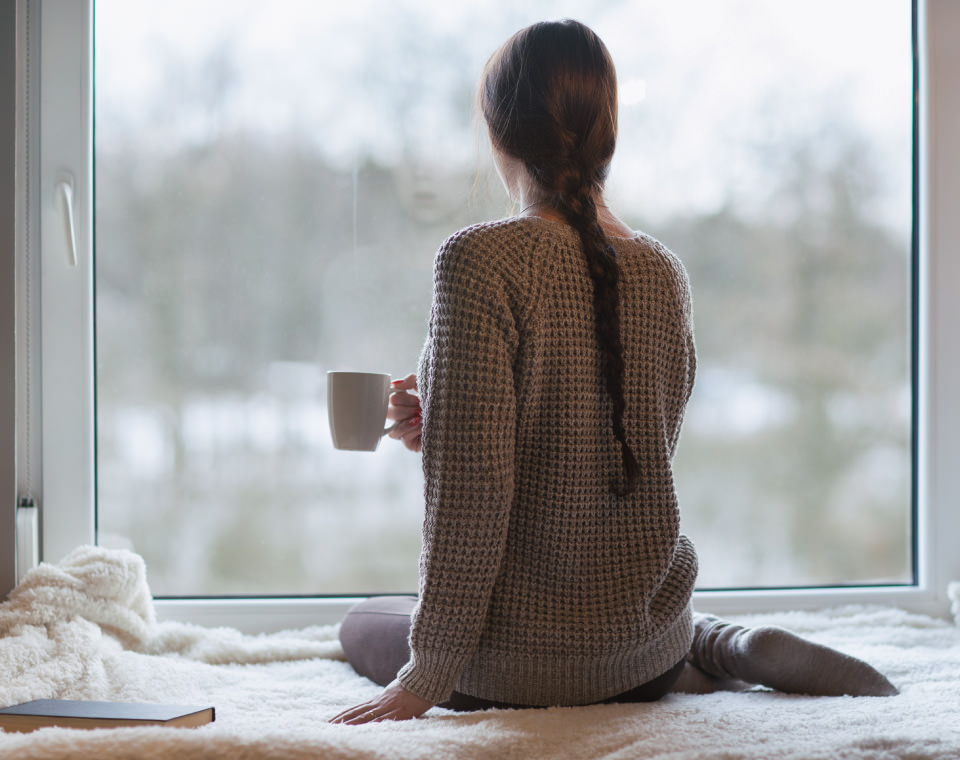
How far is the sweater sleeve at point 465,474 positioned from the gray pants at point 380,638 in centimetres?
19

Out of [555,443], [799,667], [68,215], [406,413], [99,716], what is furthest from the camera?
[68,215]

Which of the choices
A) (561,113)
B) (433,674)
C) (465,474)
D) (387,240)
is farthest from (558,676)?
(387,240)

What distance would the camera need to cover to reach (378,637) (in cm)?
118

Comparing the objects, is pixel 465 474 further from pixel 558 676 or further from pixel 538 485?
pixel 558 676

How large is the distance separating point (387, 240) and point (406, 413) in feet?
1.54

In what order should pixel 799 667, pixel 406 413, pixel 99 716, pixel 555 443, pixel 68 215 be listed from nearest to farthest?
pixel 99 716 → pixel 555 443 → pixel 799 667 → pixel 406 413 → pixel 68 215

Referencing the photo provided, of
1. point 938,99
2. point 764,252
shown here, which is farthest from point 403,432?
point 938,99

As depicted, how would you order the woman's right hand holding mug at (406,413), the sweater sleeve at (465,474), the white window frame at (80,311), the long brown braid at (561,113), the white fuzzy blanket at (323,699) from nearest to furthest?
the white fuzzy blanket at (323,699) < the sweater sleeve at (465,474) < the long brown braid at (561,113) < the woman's right hand holding mug at (406,413) < the white window frame at (80,311)

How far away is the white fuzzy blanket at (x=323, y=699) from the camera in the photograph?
694 mm

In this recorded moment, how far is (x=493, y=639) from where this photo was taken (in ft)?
3.02

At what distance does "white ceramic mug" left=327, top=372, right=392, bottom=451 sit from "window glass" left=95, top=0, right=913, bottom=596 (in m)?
0.45

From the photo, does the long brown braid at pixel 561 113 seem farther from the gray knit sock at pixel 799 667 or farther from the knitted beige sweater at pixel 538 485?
the gray knit sock at pixel 799 667

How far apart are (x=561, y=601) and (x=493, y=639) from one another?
87mm

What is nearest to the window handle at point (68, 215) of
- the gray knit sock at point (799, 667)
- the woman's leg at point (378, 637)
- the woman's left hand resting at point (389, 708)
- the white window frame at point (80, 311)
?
the white window frame at point (80, 311)
